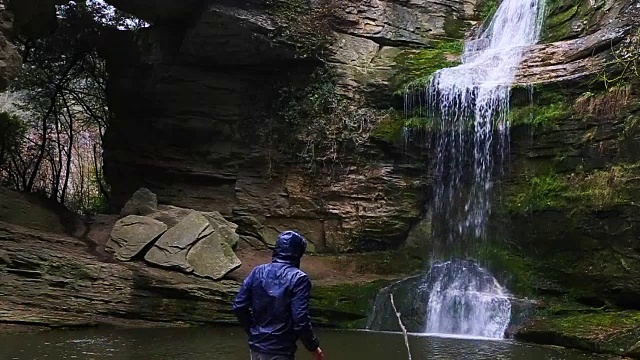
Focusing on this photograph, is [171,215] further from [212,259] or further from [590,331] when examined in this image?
[590,331]

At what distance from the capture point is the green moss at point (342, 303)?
1019cm

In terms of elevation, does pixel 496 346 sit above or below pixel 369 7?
below

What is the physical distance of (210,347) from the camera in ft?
25.5

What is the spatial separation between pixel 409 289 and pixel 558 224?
2679 mm

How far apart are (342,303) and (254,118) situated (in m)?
5.48

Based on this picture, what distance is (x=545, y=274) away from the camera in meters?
10.5

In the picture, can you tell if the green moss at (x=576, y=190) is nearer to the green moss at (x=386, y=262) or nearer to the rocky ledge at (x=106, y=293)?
the green moss at (x=386, y=262)

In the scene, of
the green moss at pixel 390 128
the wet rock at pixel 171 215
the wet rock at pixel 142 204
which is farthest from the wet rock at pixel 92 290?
the green moss at pixel 390 128

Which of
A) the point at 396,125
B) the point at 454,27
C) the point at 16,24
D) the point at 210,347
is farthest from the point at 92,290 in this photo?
the point at 454,27

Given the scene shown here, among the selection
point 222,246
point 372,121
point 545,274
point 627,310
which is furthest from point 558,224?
point 222,246

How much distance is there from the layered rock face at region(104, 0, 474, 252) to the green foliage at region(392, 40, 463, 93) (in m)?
0.25

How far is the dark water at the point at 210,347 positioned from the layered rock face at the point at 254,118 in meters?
4.09

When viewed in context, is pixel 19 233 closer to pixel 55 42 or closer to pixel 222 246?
pixel 222 246

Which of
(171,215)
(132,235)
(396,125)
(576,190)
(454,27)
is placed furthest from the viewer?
(454,27)
